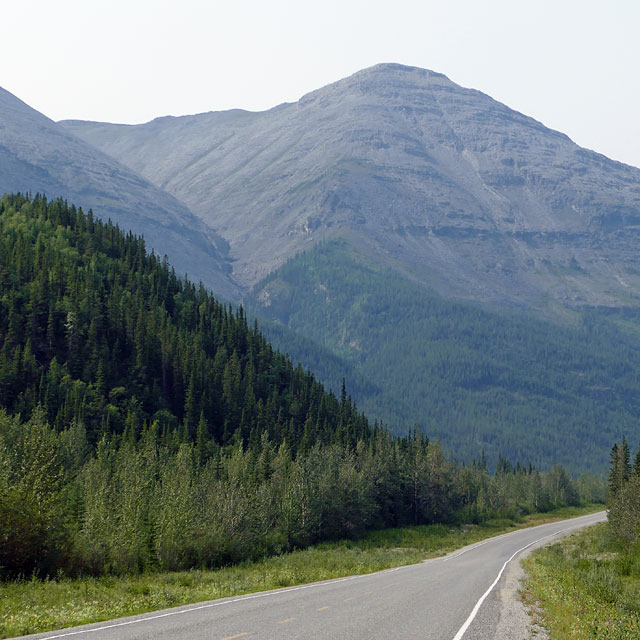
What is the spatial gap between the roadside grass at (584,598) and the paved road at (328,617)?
2725 mm

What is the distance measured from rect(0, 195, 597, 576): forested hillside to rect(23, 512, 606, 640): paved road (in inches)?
657

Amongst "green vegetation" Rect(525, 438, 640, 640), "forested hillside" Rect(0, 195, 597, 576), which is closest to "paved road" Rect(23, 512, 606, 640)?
"green vegetation" Rect(525, 438, 640, 640)

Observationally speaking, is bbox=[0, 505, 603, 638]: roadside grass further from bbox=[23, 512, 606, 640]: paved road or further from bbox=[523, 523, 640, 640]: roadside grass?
bbox=[523, 523, 640, 640]: roadside grass

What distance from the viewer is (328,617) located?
2617cm

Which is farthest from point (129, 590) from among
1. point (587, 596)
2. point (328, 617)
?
point (587, 596)

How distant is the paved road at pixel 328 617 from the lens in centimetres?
2259

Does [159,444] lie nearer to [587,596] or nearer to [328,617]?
[587,596]

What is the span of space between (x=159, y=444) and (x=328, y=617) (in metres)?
96.2

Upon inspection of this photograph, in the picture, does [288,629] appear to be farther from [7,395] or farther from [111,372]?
[111,372]

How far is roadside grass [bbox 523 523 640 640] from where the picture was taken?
2541cm

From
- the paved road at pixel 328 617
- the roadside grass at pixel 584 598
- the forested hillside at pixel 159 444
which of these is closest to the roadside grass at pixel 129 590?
the paved road at pixel 328 617

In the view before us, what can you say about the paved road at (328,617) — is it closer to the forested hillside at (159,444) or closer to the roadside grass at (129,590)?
the roadside grass at (129,590)

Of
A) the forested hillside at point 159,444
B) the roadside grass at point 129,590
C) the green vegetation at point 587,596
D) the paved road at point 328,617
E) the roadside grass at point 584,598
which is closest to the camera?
the paved road at point 328,617

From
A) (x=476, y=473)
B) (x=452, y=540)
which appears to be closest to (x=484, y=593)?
(x=452, y=540)
